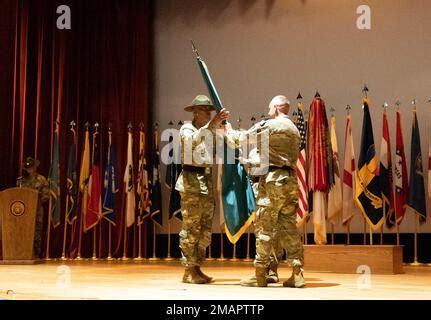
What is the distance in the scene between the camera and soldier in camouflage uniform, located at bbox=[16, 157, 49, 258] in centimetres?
980

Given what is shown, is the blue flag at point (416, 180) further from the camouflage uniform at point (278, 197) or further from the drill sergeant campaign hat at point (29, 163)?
the drill sergeant campaign hat at point (29, 163)

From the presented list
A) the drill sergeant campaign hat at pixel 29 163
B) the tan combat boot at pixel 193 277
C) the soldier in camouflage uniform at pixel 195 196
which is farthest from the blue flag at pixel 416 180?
the drill sergeant campaign hat at pixel 29 163

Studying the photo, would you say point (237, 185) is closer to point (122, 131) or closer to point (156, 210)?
point (156, 210)

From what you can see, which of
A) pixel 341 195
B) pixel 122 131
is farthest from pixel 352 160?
pixel 122 131

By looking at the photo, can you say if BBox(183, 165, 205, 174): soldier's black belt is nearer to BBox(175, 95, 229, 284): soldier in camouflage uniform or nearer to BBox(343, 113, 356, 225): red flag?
BBox(175, 95, 229, 284): soldier in camouflage uniform

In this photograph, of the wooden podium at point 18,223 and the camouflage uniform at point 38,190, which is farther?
the camouflage uniform at point 38,190

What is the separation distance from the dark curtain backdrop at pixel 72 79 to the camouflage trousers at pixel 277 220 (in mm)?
5459

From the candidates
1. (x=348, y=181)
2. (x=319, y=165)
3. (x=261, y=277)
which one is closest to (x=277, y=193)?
(x=261, y=277)

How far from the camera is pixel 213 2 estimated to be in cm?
1107

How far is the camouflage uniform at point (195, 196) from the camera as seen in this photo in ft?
19.5

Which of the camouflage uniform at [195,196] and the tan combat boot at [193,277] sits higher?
the camouflage uniform at [195,196]

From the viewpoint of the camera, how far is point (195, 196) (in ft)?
19.6

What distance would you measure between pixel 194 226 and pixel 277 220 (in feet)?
2.84

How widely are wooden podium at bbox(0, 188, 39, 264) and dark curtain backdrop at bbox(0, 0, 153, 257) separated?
62.0 inches
